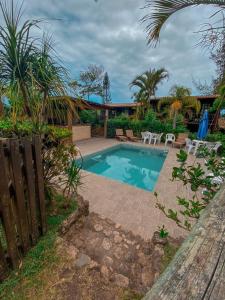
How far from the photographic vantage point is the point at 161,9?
274 centimetres

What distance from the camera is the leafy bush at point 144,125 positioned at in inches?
563

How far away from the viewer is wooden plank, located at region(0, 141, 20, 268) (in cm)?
162

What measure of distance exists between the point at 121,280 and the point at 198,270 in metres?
1.86

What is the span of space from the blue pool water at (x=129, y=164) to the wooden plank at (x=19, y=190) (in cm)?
522

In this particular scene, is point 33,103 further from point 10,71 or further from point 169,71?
point 169,71

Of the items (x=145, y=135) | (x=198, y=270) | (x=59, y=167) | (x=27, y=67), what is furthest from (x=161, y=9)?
(x=145, y=135)

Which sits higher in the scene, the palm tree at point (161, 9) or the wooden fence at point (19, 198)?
the palm tree at point (161, 9)

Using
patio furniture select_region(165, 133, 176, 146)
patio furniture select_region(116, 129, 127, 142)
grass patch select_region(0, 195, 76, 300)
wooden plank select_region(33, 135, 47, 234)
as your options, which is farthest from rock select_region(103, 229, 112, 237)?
patio furniture select_region(116, 129, 127, 142)

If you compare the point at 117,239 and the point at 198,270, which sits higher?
the point at 198,270

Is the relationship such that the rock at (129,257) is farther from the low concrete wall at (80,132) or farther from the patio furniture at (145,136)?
the patio furniture at (145,136)

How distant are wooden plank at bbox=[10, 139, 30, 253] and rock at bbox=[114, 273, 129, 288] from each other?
1.24 metres

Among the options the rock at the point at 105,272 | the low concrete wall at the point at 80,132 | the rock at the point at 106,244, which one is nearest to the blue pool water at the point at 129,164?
the low concrete wall at the point at 80,132

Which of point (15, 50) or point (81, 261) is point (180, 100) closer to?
point (15, 50)

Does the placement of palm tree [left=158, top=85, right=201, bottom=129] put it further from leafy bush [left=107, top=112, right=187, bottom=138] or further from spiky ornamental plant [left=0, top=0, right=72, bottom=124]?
spiky ornamental plant [left=0, top=0, right=72, bottom=124]
